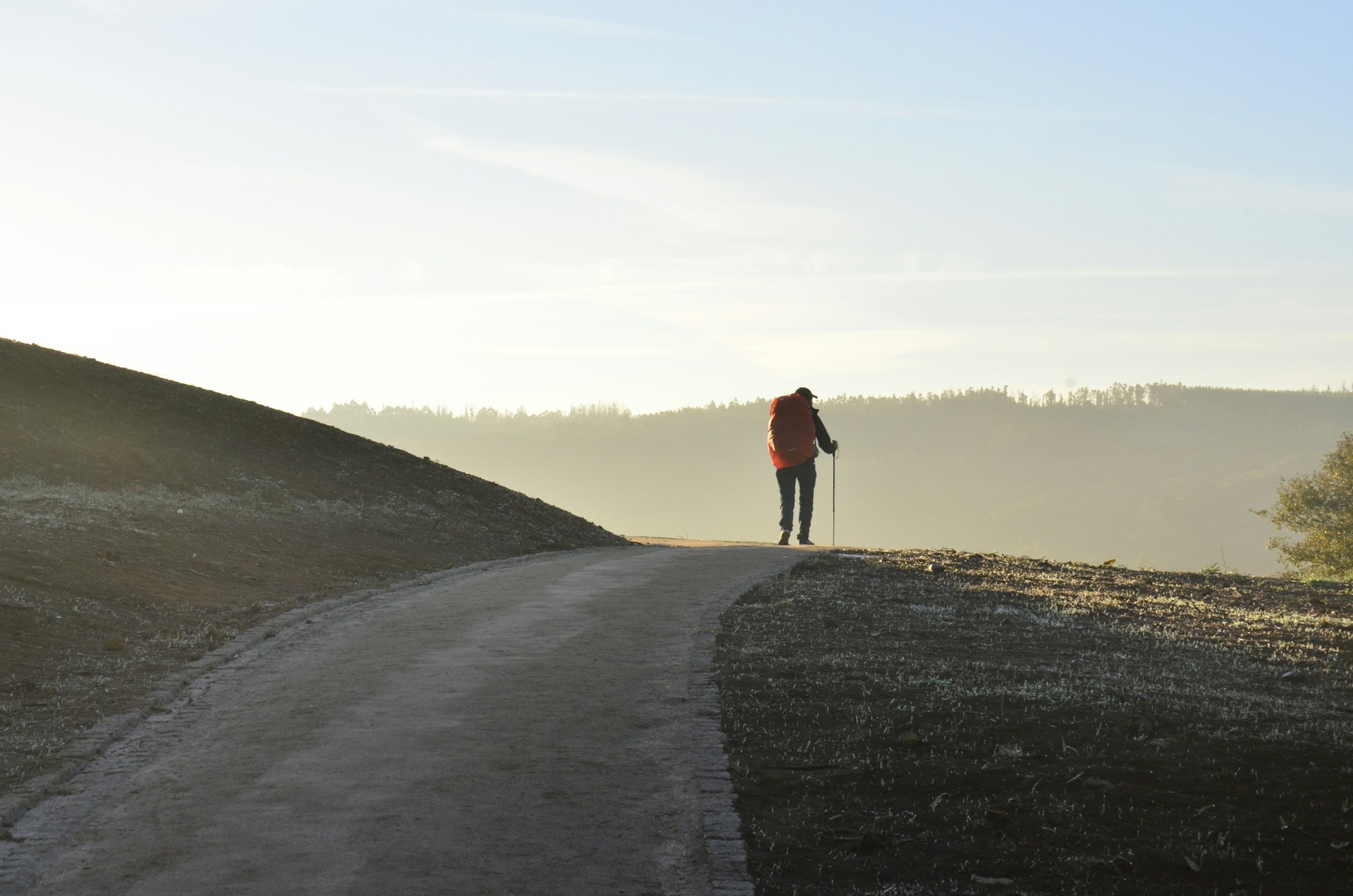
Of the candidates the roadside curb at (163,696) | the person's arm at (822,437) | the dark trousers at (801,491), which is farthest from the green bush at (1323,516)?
the roadside curb at (163,696)

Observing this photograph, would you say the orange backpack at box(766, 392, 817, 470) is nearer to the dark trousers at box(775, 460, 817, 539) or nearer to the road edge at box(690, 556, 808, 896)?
the dark trousers at box(775, 460, 817, 539)

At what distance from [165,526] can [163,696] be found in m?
8.52

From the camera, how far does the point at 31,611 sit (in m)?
10.8

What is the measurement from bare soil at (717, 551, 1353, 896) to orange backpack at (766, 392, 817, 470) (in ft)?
38.6

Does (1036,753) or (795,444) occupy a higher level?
(795,444)

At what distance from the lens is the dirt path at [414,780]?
16.5 feet

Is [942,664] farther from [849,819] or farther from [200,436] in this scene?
[200,436]

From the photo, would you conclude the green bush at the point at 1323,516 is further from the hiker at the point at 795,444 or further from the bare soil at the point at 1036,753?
the bare soil at the point at 1036,753

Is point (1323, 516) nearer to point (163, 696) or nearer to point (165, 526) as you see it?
point (165, 526)

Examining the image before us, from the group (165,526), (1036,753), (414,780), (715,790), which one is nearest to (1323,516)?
(165,526)

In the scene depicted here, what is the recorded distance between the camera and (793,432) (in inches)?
942

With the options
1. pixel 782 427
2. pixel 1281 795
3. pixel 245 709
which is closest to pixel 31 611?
pixel 245 709

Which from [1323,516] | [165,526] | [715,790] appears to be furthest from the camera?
[1323,516]

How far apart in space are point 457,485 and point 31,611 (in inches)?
550
